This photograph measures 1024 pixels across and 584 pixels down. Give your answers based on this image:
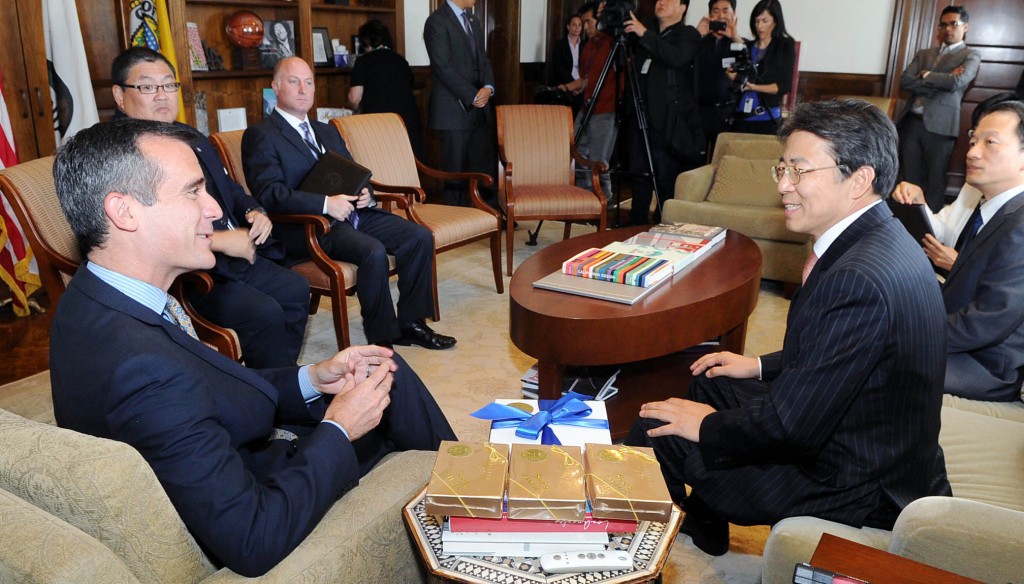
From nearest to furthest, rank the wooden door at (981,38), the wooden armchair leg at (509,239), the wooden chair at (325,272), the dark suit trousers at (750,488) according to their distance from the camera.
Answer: the dark suit trousers at (750,488), the wooden chair at (325,272), the wooden armchair leg at (509,239), the wooden door at (981,38)

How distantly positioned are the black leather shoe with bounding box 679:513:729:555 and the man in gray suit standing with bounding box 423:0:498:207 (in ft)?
10.4

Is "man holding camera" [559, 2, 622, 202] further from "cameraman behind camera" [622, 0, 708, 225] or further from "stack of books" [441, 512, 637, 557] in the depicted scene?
"stack of books" [441, 512, 637, 557]

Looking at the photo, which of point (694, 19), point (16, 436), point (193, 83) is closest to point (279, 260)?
point (193, 83)

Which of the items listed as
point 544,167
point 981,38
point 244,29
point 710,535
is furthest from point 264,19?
point 981,38

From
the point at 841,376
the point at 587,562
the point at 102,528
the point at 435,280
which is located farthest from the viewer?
the point at 435,280

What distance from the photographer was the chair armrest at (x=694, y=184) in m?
4.17

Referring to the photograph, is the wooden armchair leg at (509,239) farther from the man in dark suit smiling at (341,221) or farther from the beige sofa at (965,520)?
the beige sofa at (965,520)

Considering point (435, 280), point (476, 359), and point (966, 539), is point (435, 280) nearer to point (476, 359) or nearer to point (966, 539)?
point (476, 359)

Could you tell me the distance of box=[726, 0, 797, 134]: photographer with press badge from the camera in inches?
179

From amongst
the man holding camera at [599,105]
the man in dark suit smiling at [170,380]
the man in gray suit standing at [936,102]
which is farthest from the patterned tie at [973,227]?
the man in gray suit standing at [936,102]

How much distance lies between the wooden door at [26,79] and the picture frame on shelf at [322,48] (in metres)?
1.68

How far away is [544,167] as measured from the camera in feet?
14.6

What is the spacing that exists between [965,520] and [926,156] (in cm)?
486

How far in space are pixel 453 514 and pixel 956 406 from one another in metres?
1.45
